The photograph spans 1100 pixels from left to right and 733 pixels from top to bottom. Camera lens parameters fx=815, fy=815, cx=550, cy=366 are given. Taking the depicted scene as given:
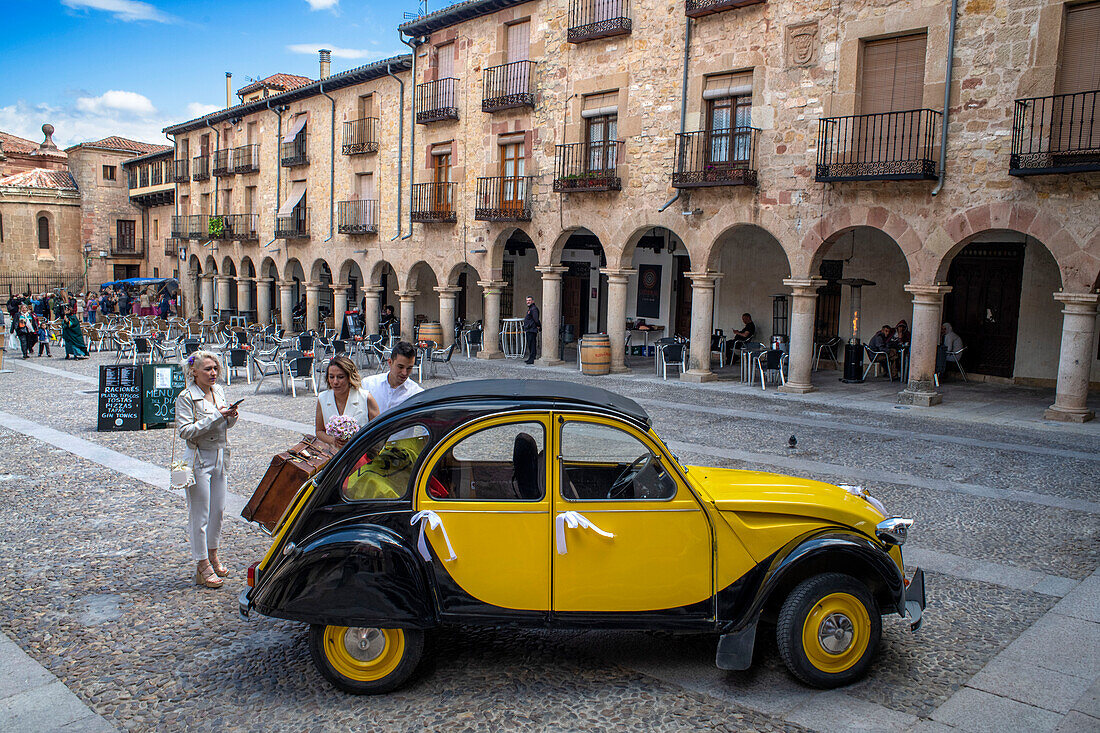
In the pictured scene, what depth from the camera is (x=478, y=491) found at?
14.4ft

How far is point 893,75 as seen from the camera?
14914 millimetres

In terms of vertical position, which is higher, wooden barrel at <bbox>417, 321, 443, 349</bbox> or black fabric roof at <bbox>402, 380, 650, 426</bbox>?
black fabric roof at <bbox>402, 380, 650, 426</bbox>

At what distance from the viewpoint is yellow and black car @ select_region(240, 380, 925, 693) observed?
4156mm

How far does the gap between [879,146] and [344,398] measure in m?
12.2

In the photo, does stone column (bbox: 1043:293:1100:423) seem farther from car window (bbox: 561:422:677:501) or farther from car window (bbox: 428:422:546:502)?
car window (bbox: 428:422:546:502)

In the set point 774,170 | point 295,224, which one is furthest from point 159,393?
point 295,224

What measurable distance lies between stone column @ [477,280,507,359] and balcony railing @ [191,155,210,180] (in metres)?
21.0

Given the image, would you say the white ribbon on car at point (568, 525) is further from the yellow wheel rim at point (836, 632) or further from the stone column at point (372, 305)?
the stone column at point (372, 305)

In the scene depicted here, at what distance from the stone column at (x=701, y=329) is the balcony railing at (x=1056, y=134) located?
6.40 metres

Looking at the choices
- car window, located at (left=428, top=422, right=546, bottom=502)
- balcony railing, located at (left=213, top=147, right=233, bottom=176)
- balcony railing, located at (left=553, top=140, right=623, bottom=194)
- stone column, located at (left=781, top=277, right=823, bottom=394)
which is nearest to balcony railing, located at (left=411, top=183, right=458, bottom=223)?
balcony railing, located at (left=553, top=140, right=623, bottom=194)

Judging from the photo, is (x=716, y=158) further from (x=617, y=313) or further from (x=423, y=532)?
(x=423, y=532)

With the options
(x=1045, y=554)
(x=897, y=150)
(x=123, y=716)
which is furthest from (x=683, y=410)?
(x=123, y=716)

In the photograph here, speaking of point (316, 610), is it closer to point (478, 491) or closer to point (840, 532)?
point (478, 491)

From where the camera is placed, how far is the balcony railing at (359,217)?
26.6 meters
